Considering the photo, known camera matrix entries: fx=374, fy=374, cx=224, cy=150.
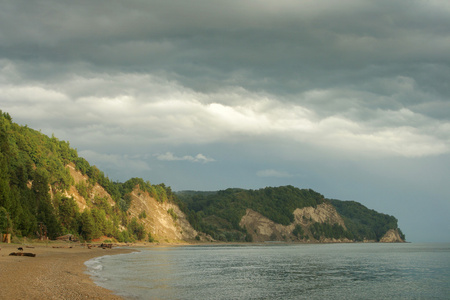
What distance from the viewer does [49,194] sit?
388 ft

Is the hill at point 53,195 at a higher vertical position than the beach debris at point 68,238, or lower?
higher

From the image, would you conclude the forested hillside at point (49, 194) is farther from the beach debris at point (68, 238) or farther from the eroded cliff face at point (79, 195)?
the beach debris at point (68, 238)

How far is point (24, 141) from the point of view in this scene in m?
132

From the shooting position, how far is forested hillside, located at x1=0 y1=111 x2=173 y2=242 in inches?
3415

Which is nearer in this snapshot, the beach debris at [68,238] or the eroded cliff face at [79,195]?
the beach debris at [68,238]

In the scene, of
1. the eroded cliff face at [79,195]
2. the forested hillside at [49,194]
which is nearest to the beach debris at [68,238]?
the forested hillside at [49,194]

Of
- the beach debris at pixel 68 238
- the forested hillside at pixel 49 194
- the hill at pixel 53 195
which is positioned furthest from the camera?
the beach debris at pixel 68 238

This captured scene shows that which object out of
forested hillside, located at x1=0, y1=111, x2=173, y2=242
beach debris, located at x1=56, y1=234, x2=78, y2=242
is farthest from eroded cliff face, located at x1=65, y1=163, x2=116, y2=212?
beach debris, located at x1=56, y1=234, x2=78, y2=242

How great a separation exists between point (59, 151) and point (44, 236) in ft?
221

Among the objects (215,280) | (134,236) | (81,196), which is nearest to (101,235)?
(81,196)

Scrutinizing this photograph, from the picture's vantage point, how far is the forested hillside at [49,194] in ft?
285

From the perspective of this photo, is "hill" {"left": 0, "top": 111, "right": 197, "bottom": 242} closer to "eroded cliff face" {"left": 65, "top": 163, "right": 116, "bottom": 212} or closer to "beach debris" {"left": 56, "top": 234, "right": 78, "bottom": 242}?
"eroded cliff face" {"left": 65, "top": 163, "right": 116, "bottom": 212}

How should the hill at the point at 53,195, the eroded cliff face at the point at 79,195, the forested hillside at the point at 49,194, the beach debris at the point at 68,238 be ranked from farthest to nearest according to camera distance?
the eroded cliff face at the point at 79,195, the beach debris at the point at 68,238, the hill at the point at 53,195, the forested hillside at the point at 49,194

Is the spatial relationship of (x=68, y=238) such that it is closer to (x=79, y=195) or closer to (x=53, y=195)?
(x=53, y=195)
